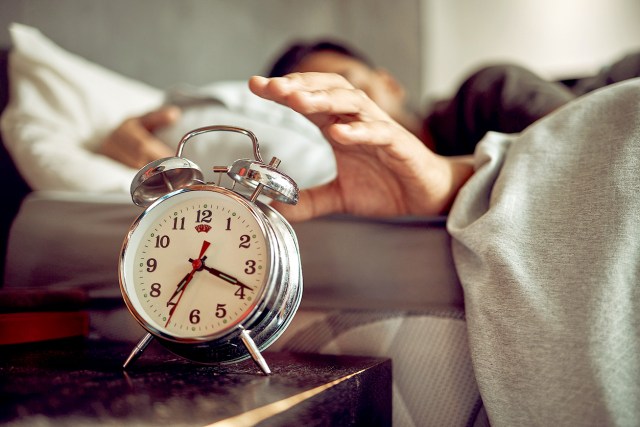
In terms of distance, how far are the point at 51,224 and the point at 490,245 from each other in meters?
0.74

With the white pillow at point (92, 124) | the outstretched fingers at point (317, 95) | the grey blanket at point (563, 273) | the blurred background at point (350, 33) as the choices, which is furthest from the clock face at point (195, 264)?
the blurred background at point (350, 33)

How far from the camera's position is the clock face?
1.96 feet

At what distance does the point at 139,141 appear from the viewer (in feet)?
4.15

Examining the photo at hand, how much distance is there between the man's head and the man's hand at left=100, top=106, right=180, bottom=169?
0.59 metres

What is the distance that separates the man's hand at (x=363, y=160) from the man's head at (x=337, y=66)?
3.33ft

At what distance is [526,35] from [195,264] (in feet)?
10.4

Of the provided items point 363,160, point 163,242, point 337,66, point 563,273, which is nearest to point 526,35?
point 337,66

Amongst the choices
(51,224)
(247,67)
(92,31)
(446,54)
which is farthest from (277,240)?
(446,54)

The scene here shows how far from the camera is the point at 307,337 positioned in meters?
0.81

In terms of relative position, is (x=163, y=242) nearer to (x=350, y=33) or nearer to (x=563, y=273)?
(x=563, y=273)

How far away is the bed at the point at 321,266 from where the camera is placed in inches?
28.6

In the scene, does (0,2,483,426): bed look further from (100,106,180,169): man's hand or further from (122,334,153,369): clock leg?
(122,334,153,369): clock leg

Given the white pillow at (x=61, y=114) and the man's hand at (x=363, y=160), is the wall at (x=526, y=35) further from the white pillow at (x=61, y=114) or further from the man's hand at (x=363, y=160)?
the man's hand at (x=363, y=160)

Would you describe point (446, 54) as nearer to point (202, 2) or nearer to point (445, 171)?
point (202, 2)
